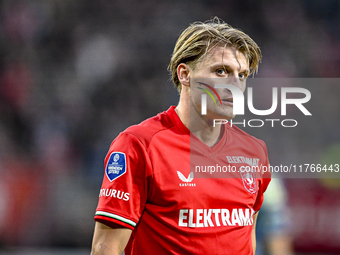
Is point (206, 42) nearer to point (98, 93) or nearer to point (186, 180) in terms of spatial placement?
point (186, 180)

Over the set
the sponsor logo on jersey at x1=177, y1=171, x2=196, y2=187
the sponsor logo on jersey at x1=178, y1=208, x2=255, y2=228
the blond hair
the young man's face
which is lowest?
the sponsor logo on jersey at x1=178, y1=208, x2=255, y2=228

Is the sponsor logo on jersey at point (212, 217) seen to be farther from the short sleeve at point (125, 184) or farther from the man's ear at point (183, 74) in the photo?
the man's ear at point (183, 74)

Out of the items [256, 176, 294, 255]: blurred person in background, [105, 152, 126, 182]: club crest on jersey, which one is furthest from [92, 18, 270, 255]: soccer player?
[256, 176, 294, 255]: blurred person in background

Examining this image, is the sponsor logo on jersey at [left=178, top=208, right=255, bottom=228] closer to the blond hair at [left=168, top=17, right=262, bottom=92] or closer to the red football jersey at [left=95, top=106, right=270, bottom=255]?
the red football jersey at [left=95, top=106, right=270, bottom=255]

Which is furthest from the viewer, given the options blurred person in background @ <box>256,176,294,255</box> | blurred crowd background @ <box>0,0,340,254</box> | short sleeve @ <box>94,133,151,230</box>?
blurred crowd background @ <box>0,0,340,254</box>

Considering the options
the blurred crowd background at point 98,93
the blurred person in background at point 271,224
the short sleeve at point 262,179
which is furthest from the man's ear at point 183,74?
the blurred crowd background at point 98,93

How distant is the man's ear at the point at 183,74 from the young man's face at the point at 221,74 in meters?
0.05

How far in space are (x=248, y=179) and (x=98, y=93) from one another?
4.99 m

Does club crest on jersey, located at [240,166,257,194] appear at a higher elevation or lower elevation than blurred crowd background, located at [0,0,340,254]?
lower

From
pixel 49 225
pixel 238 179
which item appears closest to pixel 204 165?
pixel 238 179

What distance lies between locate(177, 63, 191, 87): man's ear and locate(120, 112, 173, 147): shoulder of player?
192 mm

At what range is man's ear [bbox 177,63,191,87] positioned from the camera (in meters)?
1.84

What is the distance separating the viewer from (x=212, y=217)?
163 cm

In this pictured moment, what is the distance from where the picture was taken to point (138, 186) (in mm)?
1563
